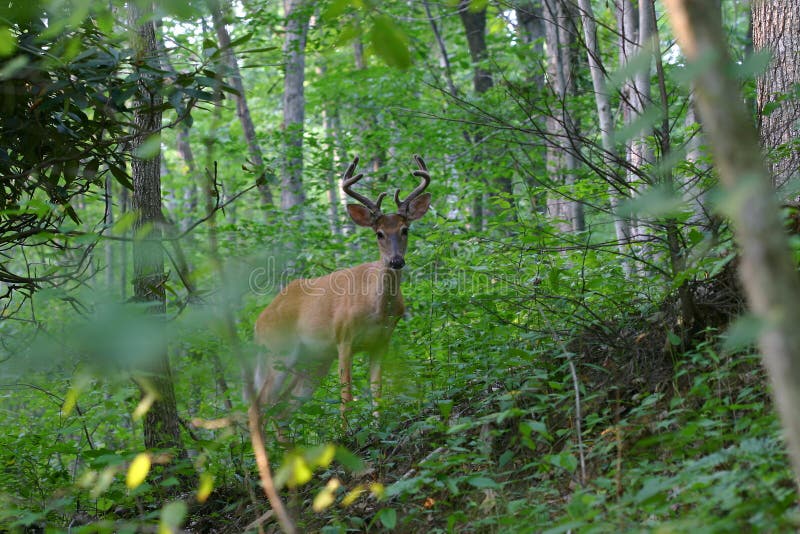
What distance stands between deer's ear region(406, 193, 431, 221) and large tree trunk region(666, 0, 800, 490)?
7580 millimetres

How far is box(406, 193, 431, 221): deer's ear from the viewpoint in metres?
9.30

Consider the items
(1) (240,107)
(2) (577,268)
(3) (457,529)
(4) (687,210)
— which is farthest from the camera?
(1) (240,107)

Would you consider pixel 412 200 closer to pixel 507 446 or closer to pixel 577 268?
pixel 577 268

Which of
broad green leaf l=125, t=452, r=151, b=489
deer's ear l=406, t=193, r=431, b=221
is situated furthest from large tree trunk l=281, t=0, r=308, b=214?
broad green leaf l=125, t=452, r=151, b=489

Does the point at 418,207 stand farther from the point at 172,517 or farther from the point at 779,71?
the point at 172,517

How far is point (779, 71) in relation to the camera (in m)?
5.02

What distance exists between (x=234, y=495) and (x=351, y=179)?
451 centimetres

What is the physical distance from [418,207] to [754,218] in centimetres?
793

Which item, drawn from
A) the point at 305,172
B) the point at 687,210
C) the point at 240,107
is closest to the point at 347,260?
the point at 305,172

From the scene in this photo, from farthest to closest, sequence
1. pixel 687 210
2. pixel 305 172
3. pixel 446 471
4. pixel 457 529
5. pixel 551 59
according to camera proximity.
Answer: pixel 305 172 < pixel 551 59 < pixel 687 210 < pixel 446 471 < pixel 457 529

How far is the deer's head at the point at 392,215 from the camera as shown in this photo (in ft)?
28.6

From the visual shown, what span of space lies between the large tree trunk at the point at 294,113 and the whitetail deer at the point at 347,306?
10.3 feet

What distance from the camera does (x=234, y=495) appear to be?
4926mm

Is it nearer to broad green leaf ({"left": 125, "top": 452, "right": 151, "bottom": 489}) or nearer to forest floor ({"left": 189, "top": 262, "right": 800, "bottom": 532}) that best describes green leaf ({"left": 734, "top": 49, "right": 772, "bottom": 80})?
forest floor ({"left": 189, "top": 262, "right": 800, "bottom": 532})
